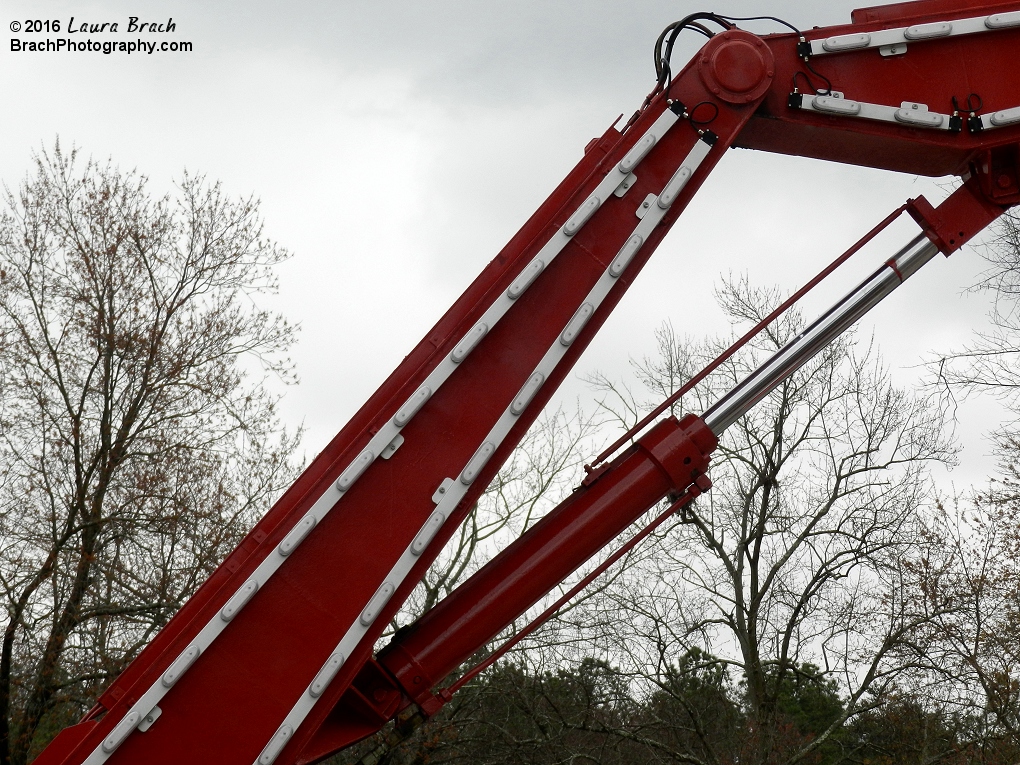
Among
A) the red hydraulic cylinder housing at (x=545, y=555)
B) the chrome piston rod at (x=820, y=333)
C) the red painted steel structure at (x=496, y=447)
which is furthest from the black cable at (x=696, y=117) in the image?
the red hydraulic cylinder housing at (x=545, y=555)

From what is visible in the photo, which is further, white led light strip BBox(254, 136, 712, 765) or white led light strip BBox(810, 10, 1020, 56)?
white led light strip BBox(810, 10, 1020, 56)

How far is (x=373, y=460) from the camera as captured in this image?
3.59m

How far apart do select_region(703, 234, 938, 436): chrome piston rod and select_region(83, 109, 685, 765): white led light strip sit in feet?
3.14

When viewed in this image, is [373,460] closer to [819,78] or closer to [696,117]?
[696,117]

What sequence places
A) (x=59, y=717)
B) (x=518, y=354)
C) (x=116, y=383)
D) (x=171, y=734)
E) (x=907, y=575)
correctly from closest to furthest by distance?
(x=171, y=734)
(x=518, y=354)
(x=59, y=717)
(x=116, y=383)
(x=907, y=575)

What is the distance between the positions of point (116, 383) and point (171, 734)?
1348 centimetres

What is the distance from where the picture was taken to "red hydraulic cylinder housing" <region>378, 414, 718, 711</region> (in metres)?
3.92

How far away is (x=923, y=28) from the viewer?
3.93 m

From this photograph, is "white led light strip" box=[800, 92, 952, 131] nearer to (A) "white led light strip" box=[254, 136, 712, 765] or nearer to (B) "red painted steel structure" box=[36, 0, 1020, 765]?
(B) "red painted steel structure" box=[36, 0, 1020, 765]

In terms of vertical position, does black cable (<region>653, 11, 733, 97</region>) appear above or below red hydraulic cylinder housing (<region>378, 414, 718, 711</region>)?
above

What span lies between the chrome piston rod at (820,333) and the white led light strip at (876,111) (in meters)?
0.50

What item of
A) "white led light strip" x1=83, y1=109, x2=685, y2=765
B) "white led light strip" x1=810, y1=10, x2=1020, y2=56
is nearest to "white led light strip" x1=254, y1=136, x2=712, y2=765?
"white led light strip" x1=83, y1=109, x2=685, y2=765

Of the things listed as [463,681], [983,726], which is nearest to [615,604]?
[983,726]

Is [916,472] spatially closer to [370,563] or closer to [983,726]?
[983,726]
